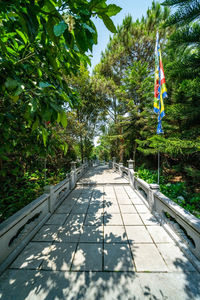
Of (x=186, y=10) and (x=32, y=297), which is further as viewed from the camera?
(x=186, y=10)

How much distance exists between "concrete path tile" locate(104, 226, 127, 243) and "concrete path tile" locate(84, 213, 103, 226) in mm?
294

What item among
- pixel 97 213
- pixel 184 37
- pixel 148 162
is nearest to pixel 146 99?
pixel 148 162

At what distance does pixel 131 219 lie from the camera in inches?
133

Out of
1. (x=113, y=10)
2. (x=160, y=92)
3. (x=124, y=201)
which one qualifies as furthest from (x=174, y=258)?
(x=160, y=92)

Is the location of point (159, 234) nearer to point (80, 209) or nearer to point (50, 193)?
point (80, 209)

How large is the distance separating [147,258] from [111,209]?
1.89 metres

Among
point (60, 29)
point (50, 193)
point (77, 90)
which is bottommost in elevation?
point (50, 193)

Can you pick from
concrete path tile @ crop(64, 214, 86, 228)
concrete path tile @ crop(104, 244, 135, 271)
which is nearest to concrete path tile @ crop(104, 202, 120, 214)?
concrete path tile @ crop(64, 214, 86, 228)

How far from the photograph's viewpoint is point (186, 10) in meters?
2.68

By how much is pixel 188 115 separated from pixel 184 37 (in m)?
2.39

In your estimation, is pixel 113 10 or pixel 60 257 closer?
pixel 113 10

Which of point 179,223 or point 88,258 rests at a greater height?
point 179,223

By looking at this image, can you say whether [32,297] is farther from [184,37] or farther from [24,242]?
[184,37]

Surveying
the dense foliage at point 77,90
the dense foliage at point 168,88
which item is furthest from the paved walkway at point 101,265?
the dense foliage at point 168,88
